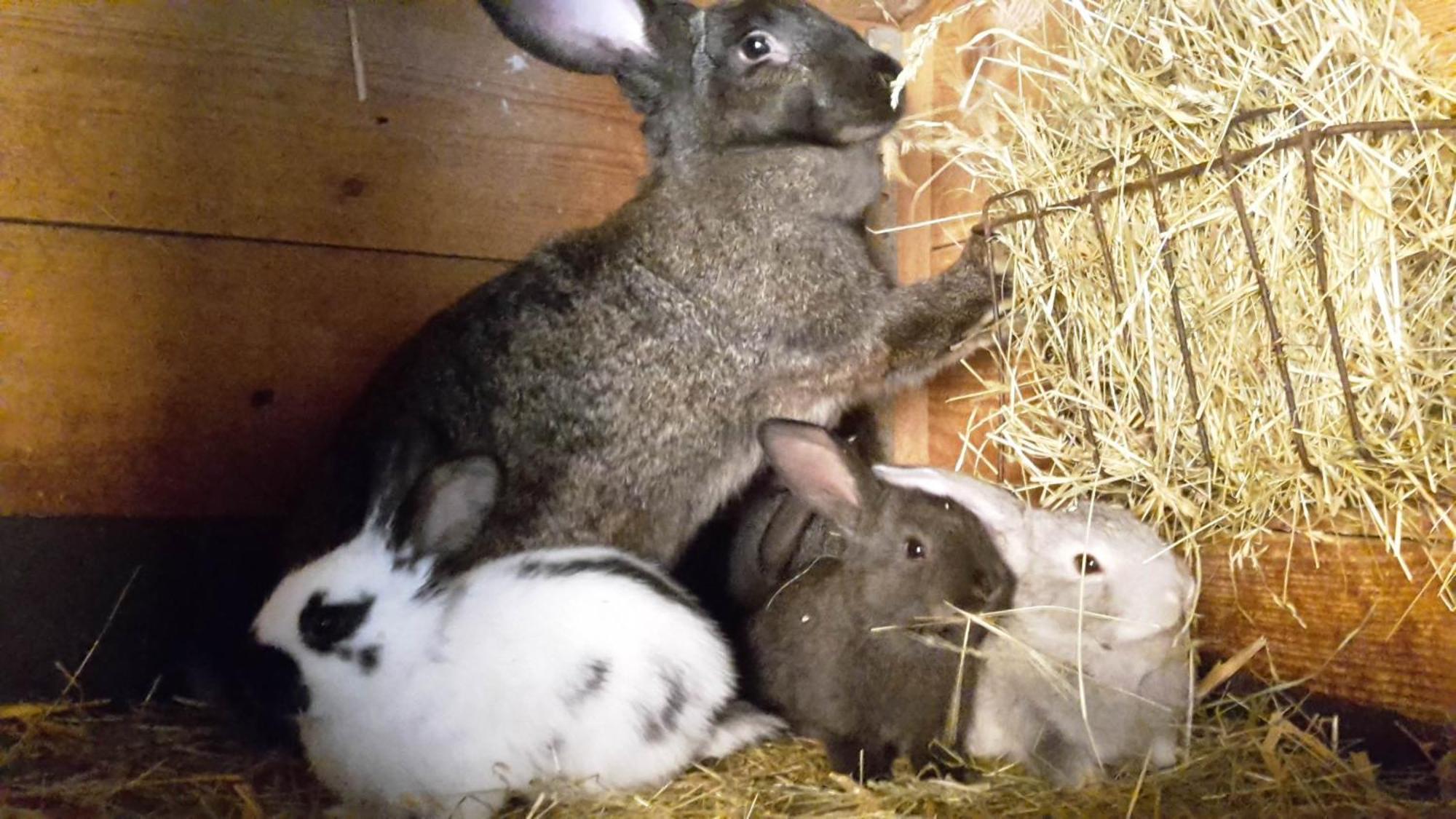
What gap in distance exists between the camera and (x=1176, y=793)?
1.87 meters

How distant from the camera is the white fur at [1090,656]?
203cm

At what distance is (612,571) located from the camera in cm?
214

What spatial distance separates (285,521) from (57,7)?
52.0 inches

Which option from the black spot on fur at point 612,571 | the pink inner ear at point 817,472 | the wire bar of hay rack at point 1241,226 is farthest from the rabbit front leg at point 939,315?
the black spot on fur at point 612,571

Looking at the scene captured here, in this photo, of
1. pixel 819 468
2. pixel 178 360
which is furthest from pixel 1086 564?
pixel 178 360

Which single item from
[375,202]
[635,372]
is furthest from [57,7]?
[635,372]

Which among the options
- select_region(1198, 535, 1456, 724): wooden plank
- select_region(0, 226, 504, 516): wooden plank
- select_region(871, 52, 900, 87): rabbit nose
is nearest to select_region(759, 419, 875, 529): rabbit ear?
select_region(1198, 535, 1456, 724): wooden plank

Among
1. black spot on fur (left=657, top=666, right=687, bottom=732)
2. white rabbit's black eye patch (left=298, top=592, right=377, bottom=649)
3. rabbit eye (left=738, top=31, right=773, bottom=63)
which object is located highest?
rabbit eye (left=738, top=31, right=773, bottom=63)

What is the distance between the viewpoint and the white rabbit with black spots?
1.93 metres

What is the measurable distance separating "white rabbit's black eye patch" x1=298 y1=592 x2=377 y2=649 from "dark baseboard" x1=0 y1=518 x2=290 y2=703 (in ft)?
1.40

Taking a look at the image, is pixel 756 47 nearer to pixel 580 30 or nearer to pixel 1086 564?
pixel 580 30

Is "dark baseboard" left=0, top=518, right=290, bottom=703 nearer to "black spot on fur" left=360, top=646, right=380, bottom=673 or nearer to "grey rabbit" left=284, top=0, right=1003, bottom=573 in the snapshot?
"grey rabbit" left=284, top=0, right=1003, bottom=573

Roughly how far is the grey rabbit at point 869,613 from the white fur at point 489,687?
0.87 feet

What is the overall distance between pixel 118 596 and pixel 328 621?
0.88 metres
